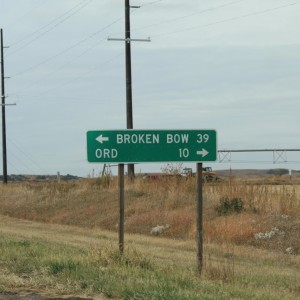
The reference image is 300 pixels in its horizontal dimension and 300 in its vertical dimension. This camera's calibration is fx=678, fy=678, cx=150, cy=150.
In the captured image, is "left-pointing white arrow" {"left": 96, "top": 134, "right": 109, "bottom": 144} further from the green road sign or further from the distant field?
the distant field

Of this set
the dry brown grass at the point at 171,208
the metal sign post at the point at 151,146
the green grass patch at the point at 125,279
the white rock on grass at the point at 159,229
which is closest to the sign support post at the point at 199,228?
the green grass patch at the point at 125,279

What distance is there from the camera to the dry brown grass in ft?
75.0

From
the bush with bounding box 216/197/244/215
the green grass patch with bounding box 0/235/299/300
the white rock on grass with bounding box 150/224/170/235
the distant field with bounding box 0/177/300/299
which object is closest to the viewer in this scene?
the green grass patch with bounding box 0/235/299/300

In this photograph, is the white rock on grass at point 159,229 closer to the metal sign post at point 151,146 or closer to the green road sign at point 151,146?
the metal sign post at point 151,146

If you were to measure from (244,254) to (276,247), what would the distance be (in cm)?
173

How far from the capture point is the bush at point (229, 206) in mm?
25828

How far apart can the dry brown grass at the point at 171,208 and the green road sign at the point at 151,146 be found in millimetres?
8842

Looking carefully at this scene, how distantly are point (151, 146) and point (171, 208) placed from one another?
54.6 feet

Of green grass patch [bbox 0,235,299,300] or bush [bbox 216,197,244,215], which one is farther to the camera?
bush [bbox 216,197,244,215]

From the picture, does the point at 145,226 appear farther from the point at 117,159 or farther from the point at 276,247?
the point at 117,159

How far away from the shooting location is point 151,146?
498 inches

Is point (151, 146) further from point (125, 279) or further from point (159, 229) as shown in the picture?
point (159, 229)

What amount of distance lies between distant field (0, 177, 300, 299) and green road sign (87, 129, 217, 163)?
1812mm

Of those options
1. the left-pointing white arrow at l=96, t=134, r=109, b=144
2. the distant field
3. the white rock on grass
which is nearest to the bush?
the distant field
